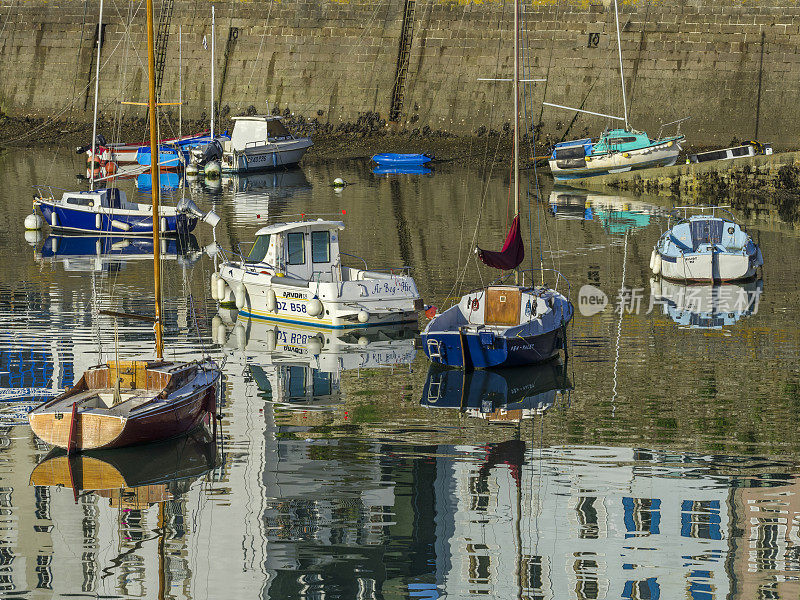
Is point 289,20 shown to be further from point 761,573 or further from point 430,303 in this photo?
point 761,573

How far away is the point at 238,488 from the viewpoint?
A: 17.3m

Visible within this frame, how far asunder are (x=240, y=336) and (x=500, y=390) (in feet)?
20.3

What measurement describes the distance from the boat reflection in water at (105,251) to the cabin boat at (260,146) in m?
16.4

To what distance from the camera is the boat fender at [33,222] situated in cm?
3991

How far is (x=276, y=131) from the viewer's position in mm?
58000

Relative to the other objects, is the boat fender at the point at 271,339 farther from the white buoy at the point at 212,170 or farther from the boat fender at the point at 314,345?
the white buoy at the point at 212,170

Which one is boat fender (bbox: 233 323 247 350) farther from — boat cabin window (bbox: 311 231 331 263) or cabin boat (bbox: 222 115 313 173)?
cabin boat (bbox: 222 115 313 173)

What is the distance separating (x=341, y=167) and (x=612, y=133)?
11042mm

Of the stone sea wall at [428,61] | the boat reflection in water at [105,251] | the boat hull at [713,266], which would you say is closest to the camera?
the boat hull at [713,266]

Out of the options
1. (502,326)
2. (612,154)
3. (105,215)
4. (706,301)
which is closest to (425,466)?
(502,326)

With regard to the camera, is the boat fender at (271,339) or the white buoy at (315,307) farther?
the white buoy at (315,307)

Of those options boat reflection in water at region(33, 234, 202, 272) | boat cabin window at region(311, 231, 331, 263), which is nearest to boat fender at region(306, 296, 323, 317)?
boat cabin window at region(311, 231, 331, 263)

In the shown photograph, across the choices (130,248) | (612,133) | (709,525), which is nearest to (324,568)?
(709,525)

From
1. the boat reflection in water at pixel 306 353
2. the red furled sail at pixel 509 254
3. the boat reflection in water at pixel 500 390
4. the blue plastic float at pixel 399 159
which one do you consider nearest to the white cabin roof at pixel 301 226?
the boat reflection in water at pixel 306 353
